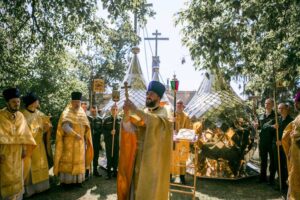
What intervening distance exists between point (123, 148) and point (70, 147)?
117 inches

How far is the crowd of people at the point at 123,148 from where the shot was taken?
15.8ft

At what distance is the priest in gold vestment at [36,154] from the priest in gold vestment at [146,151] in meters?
2.85

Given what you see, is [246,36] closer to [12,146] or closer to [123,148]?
[123,148]

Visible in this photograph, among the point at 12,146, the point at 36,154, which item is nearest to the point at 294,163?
the point at 12,146

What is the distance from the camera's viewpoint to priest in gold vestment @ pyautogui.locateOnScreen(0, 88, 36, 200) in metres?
5.47

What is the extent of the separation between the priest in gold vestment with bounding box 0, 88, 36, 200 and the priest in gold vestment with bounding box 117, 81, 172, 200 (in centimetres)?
179

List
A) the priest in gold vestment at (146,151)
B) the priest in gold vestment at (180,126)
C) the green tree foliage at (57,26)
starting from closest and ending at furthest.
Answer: the priest in gold vestment at (146,151) < the green tree foliage at (57,26) < the priest in gold vestment at (180,126)

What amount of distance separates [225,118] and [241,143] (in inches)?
32.7

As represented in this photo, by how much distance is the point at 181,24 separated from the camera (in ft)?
30.8

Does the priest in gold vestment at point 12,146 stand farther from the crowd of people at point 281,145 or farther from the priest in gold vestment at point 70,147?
the crowd of people at point 281,145

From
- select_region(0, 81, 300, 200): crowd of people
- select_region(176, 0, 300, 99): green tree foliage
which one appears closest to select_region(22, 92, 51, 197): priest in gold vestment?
select_region(0, 81, 300, 200): crowd of people

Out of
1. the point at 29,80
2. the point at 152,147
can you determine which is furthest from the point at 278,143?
the point at 29,80

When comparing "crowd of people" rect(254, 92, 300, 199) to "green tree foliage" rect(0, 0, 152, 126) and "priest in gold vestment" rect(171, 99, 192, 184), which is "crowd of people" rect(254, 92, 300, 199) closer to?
"priest in gold vestment" rect(171, 99, 192, 184)

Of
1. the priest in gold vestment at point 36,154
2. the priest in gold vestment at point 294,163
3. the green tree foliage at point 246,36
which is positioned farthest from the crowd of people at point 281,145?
the priest in gold vestment at point 36,154
